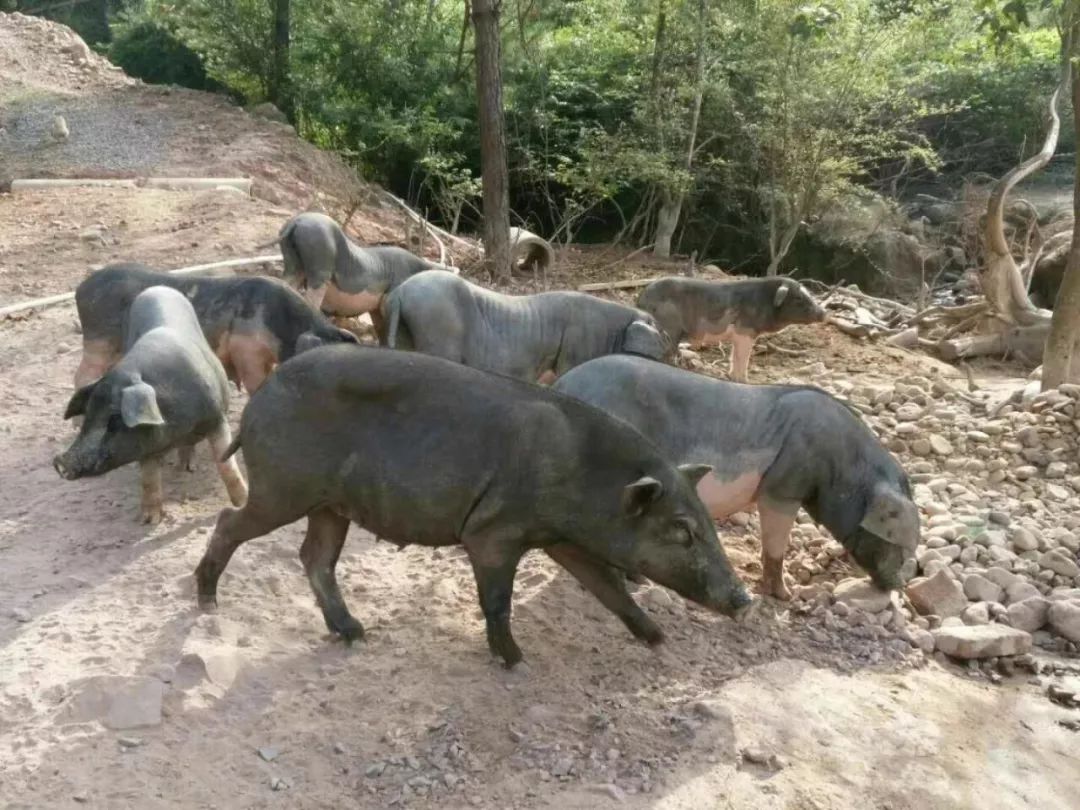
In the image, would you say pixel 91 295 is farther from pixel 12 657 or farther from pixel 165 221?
pixel 165 221

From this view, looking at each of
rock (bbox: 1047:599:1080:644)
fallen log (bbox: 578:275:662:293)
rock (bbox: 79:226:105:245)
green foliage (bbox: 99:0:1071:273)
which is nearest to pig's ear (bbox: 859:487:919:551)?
rock (bbox: 1047:599:1080:644)

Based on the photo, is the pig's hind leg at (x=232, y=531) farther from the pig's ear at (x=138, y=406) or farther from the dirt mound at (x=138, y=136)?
the dirt mound at (x=138, y=136)

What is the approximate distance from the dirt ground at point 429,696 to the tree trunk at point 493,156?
6431 millimetres

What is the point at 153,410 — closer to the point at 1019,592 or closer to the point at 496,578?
the point at 496,578

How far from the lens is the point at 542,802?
4633 millimetres


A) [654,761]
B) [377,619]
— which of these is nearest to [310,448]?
[377,619]

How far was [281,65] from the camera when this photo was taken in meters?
21.0

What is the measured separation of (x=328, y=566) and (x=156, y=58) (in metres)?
24.1

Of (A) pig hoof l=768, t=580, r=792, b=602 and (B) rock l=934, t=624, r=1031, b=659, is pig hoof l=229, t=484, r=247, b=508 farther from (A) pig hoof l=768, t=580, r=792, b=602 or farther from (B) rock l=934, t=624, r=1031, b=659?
(B) rock l=934, t=624, r=1031, b=659

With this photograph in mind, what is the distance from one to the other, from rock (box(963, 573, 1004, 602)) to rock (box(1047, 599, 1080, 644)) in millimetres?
356

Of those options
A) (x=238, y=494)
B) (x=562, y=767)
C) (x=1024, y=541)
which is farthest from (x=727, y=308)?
(x=562, y=767)

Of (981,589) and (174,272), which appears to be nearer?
(981,589)

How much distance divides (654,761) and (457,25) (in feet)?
62.3

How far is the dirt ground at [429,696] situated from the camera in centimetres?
468
